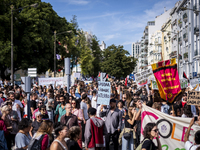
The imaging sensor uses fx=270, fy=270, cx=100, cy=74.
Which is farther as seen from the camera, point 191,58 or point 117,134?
point 191,58

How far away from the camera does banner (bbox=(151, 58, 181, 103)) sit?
7293 millimetres

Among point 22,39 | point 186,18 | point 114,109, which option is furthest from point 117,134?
point 186,18

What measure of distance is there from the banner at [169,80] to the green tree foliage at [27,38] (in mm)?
24900

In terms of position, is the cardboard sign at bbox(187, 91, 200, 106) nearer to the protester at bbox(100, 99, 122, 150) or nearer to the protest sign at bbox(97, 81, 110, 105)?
the protester at bbox(100, 99, 122, 150)

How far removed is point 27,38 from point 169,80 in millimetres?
27413

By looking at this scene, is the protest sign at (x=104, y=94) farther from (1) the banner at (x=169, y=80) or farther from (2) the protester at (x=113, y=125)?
(1) the banner at (x=169, y=80)

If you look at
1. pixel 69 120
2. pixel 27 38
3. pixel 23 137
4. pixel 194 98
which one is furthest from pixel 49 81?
pixel 27 38

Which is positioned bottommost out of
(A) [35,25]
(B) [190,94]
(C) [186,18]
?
(B) [190,94]

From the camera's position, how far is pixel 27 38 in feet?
106

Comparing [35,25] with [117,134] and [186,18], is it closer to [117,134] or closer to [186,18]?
[186,18]

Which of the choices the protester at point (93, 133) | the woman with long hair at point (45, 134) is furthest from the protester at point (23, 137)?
the protester at point (93, 133)

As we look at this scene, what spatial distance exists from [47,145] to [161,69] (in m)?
4.11

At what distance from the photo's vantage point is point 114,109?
7.64m

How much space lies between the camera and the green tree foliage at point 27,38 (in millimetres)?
30172
